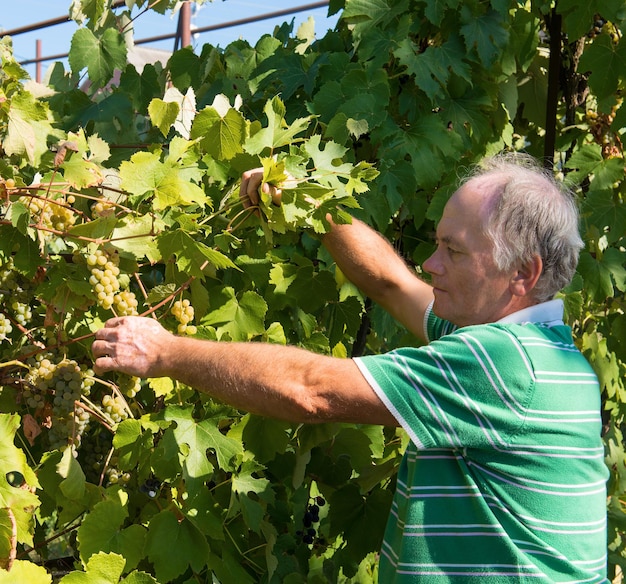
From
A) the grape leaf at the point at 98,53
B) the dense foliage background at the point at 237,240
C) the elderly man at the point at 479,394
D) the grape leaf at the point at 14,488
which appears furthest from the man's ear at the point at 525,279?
the grape leaf at the point at 98,53

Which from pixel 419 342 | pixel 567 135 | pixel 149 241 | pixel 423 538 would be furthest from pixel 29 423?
pixel 567 135

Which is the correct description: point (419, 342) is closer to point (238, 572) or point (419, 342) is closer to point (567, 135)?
point (238, 572)

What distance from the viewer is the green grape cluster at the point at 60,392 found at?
2010 mm

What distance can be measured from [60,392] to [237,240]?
510 mm

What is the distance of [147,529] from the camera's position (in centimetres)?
220

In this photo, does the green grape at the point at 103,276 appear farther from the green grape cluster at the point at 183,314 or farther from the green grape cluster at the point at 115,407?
the green grape cluster at the point at 115,407

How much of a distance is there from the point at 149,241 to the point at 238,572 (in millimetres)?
864

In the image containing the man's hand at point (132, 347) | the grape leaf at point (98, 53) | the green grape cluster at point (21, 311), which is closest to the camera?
the man's hand at point (132, 347)

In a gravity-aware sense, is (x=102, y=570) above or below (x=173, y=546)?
above

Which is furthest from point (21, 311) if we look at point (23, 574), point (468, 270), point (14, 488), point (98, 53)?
point (468, 270)

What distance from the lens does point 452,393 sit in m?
1.79

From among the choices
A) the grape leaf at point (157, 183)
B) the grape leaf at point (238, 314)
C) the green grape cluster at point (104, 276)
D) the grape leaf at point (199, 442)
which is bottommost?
the grape leaf at point (199, 442)

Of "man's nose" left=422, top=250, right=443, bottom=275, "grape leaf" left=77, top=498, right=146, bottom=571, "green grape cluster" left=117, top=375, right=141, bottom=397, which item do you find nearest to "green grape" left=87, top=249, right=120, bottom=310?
"green grape cluster" left=117, top=375, right=141, bottom=397

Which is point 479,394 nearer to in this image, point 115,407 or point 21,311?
point 115,407
